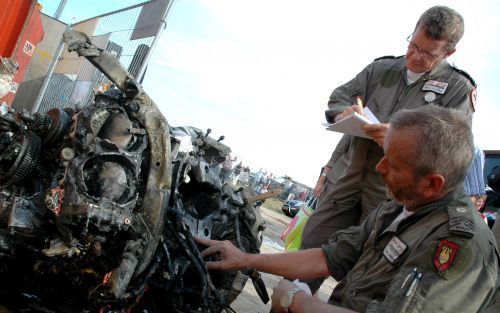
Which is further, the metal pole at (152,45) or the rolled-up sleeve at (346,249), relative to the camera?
the metal pole at (152,45)

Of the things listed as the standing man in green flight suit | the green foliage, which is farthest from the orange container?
the green foliage

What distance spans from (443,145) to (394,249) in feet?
1.67

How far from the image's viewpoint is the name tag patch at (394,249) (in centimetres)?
178

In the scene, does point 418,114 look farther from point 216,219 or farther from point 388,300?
point 216,219

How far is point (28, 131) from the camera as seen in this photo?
101 inches

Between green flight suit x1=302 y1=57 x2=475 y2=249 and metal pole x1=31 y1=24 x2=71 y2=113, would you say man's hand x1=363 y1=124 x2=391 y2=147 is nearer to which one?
green flight suit x1=302 y1=57 x2=475 y2=249

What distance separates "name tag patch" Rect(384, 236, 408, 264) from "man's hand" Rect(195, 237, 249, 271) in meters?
1.00

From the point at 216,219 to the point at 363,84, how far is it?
5.34 ft

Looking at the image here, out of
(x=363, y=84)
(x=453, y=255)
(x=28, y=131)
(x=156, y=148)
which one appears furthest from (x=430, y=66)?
(x=28, y=131)

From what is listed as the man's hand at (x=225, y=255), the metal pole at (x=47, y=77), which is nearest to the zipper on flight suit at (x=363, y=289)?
the man's hand at (x=225, y=255)

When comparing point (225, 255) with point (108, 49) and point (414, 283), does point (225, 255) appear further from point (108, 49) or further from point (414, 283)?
point (108, 49)

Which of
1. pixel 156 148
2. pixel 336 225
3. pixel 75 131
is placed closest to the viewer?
pixel 75 131

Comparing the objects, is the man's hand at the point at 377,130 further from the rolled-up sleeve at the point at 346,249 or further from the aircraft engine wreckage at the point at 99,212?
the aircraft engine wreckage at the point at 99,212

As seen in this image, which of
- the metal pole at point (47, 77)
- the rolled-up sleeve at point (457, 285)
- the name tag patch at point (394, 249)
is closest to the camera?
the rolled-up sleeve at point (457, 285)
